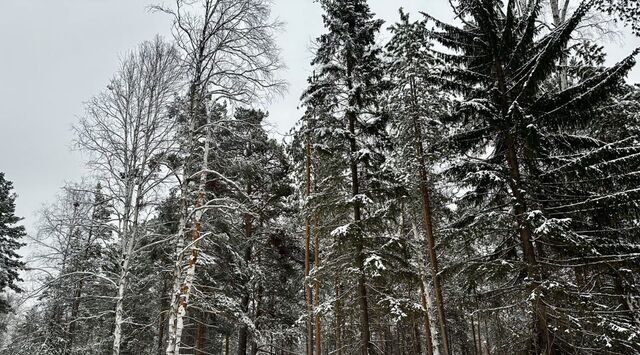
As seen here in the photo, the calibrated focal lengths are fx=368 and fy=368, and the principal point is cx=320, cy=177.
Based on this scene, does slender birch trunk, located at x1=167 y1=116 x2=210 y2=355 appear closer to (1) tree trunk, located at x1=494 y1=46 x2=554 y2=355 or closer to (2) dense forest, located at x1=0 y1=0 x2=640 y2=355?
(2) dense forest, located at x1=0 y1=0 x2=640 y2=355

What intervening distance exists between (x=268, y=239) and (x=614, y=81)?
13373mm

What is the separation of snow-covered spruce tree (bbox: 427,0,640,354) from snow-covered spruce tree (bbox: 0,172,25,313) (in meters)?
24.6

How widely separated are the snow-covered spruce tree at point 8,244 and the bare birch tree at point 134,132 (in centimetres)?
1559

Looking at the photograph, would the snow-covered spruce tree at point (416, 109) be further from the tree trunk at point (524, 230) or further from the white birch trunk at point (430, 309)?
the tree trunk at point (524, 230)

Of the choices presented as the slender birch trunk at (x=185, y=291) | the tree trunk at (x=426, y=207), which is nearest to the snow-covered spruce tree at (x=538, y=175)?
the tree trunk at (x=426, y=207)

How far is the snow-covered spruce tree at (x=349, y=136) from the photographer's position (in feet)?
38.4

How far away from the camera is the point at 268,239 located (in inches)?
662

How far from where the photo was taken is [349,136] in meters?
12.2

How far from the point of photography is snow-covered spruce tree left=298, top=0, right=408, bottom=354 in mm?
11711

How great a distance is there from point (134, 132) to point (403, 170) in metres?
8.96

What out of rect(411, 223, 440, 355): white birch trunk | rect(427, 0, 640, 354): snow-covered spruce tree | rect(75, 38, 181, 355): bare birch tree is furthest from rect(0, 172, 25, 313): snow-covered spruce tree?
rect(427, 0, 640, 354): snow-covered spruce tree

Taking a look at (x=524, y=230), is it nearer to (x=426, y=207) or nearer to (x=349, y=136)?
(x=426, y=207)

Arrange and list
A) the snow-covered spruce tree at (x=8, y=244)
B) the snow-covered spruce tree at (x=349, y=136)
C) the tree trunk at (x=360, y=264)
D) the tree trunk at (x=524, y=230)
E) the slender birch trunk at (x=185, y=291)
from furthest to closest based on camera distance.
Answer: the snow-covered spruce tree at (x=8, y=244) < the snow-covered spruce tree at (x=349, y=136) < the tree trunk at (x=360, y=264) < the slender birch trunk at (x=185, y=291) < the tree trunk at (x=524, y=230)

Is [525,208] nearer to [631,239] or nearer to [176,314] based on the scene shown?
[631,239]
